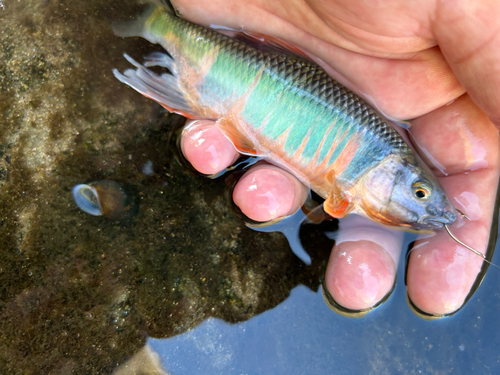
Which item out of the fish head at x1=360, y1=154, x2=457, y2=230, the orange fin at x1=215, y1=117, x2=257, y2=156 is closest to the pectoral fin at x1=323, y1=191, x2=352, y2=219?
the fish head at x1=360, y1=154, x2=457, y2=230

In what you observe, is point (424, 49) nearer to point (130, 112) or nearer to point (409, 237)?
point (409, 237)

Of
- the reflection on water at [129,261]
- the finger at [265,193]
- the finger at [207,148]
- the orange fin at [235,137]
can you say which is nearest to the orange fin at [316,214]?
the reflection on water at [129,261]

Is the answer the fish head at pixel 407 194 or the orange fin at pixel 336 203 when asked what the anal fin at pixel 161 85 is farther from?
the fish head at pixel 407 194

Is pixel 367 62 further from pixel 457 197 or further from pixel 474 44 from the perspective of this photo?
pixel 457 197

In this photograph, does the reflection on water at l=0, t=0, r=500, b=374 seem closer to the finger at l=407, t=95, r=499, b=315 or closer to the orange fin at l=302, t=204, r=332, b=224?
the orange fin at l=302, t=204, r=332, b=224

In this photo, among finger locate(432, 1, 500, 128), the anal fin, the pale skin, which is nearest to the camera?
finger locate(432, 1, 500, 128)

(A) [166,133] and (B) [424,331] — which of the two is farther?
(A) [166,133]

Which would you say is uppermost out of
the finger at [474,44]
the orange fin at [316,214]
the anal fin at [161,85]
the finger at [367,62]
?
the finger at [474,44]

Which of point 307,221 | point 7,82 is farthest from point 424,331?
point 7,82
